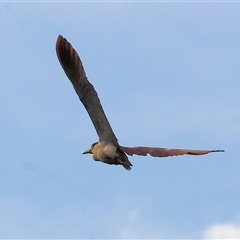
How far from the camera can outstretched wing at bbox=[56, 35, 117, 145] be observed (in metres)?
15.8

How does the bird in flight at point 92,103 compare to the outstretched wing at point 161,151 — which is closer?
the outstretched wing at point 161,151

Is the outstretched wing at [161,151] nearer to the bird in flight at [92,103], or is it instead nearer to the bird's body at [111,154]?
the bird in flight at [92,103]

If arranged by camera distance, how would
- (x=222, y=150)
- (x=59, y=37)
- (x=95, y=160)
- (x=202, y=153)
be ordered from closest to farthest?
(x=222, y=150), (x=202, y=153), (x=59, y=37), (x=95, y=160)

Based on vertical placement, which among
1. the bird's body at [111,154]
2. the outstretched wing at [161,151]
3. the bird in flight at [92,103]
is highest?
the bird in flight at [92,103]

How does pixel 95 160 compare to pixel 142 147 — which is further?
pixel 95 160

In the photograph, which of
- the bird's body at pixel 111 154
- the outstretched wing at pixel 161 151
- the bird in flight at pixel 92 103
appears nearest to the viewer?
the outstretched wing at pixel 161 151

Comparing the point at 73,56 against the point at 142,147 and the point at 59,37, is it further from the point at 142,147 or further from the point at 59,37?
the point at 142,147

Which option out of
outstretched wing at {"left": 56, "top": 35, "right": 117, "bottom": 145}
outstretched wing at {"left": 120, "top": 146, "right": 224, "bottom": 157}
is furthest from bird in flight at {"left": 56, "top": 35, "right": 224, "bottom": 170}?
outstretched wing at {"left": 120, "top": 146, "right": 224, "bottom": 157}

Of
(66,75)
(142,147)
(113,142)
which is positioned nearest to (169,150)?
(142,147)

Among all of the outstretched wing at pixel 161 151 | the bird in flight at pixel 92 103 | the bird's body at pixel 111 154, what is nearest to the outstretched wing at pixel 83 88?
the bird in flight at pixel 92 103

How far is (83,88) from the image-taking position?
16.0 metres

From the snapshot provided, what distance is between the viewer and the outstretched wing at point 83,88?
15.8 metres

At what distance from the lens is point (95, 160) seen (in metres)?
16.9

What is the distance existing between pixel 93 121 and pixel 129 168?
147cm
